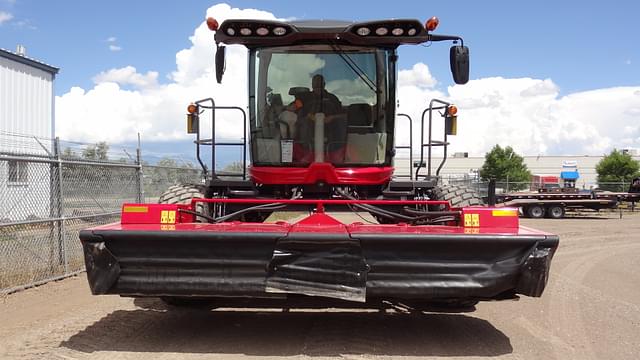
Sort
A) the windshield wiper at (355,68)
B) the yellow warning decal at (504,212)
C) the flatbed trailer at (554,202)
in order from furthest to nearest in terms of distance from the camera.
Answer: the flatbed trailer at (554,202), the windshield wiper at (355,68), the yellow warning decal at (504,212)

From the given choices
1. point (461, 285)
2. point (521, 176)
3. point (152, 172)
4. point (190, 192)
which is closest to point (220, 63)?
point (190, 192)

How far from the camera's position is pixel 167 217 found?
5.46m

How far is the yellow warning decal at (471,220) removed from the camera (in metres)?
5.32

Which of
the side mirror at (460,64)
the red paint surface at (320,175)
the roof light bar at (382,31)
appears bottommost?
the red paint surface at (320,175)

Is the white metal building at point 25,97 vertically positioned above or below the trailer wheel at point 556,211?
above

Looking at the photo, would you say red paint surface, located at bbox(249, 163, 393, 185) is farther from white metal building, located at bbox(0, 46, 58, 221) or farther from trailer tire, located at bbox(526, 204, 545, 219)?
trailer tire, located at bbox(526, 204, 545, 219)

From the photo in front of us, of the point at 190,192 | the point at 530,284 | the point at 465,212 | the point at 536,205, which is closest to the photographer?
the point at 530,284

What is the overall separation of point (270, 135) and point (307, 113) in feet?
1.56

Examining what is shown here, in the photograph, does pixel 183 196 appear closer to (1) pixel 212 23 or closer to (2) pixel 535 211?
(1) pixel 212 23

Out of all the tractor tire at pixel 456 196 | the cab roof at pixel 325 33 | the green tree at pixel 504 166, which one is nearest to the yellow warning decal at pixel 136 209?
the cab roof at pixel 325 33

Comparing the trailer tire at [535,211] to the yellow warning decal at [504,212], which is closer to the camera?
the yellow warning decal at [504,212]

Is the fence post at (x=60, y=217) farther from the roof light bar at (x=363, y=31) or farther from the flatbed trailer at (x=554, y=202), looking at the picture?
the flatbed trailer at (x=554, y=202)

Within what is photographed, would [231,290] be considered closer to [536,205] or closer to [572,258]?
[572,258]

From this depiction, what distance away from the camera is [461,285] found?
4887mm
